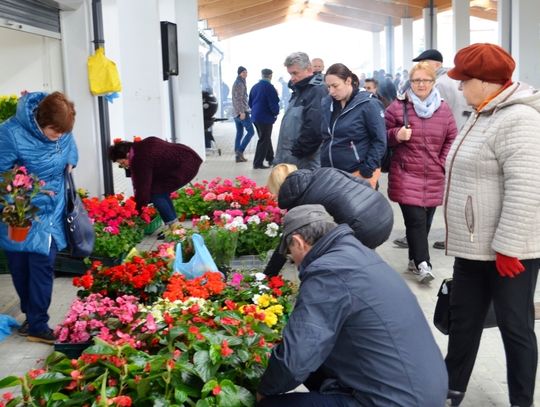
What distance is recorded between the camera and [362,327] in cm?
281

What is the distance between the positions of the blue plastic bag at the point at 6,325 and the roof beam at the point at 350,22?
3293 centimetres

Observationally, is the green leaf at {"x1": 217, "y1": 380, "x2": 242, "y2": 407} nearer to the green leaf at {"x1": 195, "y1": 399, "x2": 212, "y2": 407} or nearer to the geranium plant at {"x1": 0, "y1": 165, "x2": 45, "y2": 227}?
the green leaf at {"x1": 195, "y1": 399, "x2": 212, "y2": 407}

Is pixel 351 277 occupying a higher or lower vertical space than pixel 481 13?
lower

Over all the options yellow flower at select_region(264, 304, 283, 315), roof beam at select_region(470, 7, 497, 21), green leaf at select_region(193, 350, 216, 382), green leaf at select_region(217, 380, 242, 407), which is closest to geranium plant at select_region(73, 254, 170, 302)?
yellow flower at select_region(264, 304, 283, 315)

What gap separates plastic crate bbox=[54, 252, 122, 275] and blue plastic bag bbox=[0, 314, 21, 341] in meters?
1.17

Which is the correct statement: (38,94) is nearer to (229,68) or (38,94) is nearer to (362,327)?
(362,327)

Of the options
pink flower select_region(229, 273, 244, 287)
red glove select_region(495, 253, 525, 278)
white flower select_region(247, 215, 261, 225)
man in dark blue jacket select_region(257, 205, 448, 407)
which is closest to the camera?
man in dark blue jacket select_region(257, 205, 448, 407)

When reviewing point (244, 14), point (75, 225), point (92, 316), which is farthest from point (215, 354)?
point (244, 14)

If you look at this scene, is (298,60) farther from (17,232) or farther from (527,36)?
(527,36)

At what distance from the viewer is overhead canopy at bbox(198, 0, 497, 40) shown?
25891 mm

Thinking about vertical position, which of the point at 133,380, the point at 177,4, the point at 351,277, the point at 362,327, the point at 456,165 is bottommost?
the point at 133,380

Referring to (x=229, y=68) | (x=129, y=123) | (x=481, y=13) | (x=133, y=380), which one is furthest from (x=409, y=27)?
(x=133, y=380)

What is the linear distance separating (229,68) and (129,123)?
33088 mm

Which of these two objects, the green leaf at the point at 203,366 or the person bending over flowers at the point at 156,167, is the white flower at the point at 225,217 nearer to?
the person bending over flowers at the point at 156,167
